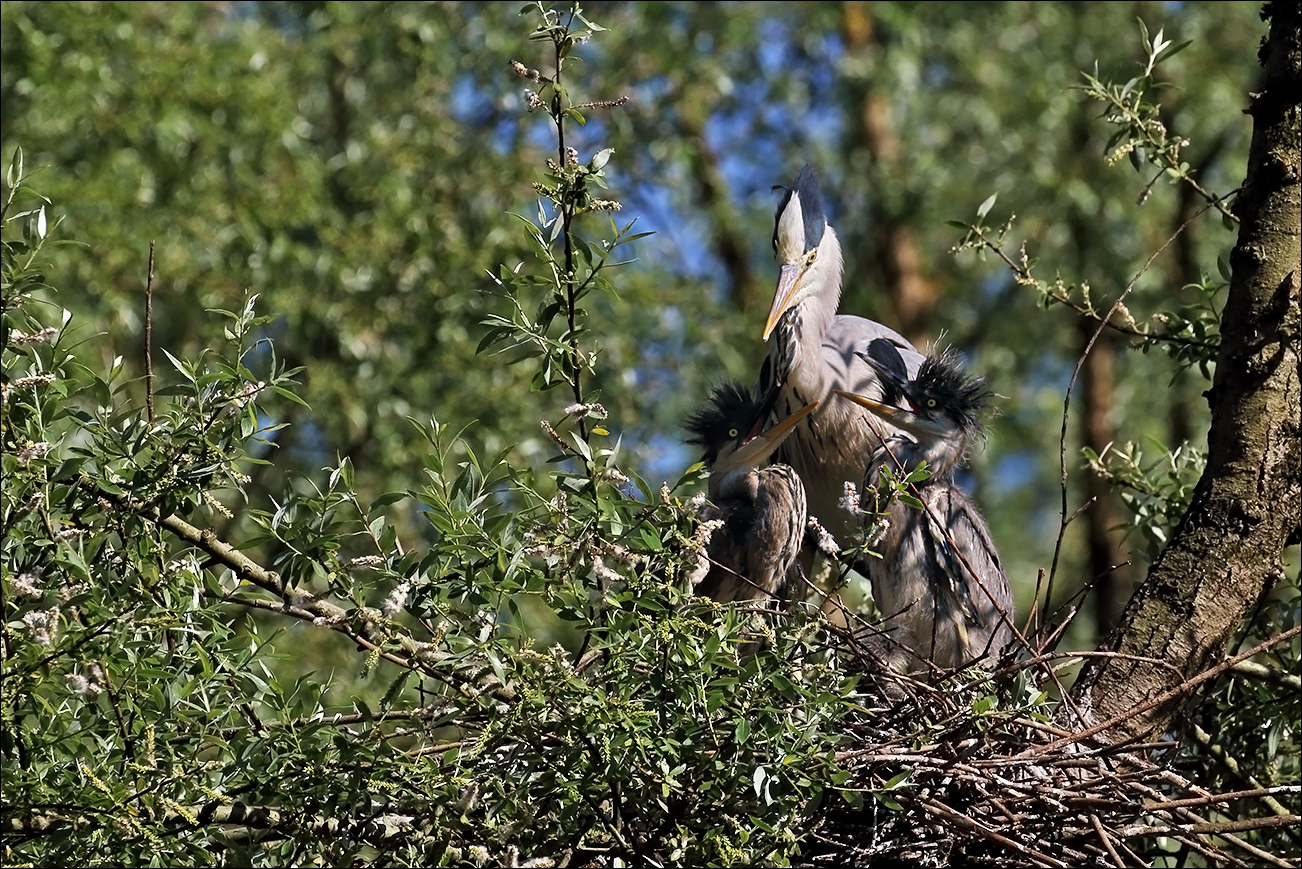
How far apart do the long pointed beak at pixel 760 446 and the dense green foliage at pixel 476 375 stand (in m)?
0.73

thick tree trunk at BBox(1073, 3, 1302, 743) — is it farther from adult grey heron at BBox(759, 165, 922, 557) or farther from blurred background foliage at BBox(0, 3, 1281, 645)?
adult grey heron at BBox(759, 165, 922, 557)

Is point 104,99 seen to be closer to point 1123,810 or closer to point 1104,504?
point 1123,810

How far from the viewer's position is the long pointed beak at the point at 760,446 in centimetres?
449

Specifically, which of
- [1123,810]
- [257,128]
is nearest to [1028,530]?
[257,128]

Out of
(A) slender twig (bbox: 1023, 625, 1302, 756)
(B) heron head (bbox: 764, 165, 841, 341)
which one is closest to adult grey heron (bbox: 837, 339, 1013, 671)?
(B) heron head (bbox: 764, 165, 841, 341)

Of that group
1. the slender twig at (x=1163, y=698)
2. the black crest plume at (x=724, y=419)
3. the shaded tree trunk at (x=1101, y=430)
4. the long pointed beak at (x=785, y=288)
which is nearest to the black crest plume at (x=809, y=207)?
the long pointed beak at (x=785, y=288)

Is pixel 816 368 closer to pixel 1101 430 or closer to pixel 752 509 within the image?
pixel 752 509

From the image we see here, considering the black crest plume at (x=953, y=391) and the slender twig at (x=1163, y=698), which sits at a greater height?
the black crest plume at (x=953, y=391)

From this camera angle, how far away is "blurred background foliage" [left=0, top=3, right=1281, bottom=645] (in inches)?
260

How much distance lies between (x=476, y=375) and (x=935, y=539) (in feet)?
9.31

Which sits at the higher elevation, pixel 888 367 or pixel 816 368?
pixel 888 367

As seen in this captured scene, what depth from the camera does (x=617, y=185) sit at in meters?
8.02

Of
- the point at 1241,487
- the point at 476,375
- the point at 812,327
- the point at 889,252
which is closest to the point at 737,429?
the point at 812,327

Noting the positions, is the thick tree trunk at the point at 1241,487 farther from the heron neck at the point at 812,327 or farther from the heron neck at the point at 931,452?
the heron neck at the point at 812,327
